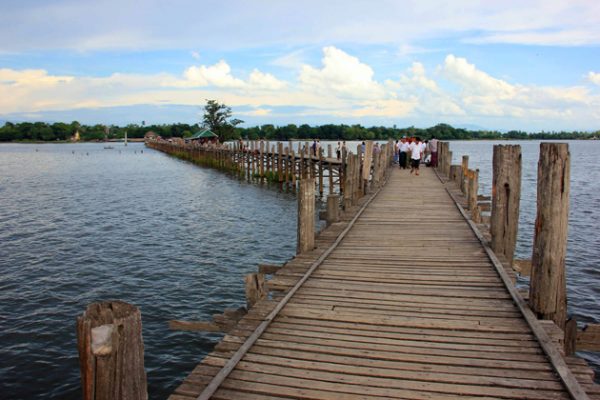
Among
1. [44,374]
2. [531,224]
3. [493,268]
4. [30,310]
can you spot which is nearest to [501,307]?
[493,268]

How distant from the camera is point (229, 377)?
157 inches

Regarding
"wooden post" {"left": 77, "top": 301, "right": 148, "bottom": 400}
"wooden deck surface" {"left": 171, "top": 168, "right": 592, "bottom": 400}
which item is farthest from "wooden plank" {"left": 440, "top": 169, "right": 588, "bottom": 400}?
"wooden post" {"left": 77, "top": 301, "right": 148, "bottom": 400}

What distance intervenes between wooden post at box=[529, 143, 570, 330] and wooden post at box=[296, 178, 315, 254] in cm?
366

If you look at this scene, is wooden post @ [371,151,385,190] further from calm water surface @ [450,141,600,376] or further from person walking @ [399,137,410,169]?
person walking @ [399,137,410,169]

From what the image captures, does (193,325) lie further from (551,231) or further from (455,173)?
(455,173)

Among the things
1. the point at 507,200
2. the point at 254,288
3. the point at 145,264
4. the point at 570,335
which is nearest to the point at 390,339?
the point at 254,288

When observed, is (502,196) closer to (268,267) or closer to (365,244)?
(365,244)

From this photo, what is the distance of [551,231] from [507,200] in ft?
7.94

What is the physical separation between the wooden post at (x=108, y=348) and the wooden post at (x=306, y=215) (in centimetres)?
541

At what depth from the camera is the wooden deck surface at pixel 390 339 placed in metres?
3.84

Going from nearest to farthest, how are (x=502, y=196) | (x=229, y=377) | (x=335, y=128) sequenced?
(x=229, y=377), (x=502, y=196), (x=335, y=128)

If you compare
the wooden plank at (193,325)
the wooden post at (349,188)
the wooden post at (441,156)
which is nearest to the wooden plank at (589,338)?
the wooden plank at (193,325)

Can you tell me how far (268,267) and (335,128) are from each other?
151 m

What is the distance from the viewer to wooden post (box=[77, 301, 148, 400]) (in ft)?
8.53
